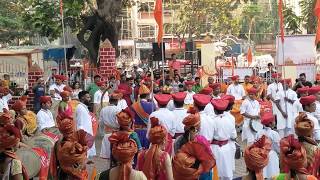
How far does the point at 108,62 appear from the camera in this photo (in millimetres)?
19062

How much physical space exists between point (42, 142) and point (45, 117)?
1.69m

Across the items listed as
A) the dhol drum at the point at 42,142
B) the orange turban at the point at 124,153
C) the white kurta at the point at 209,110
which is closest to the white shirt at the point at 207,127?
the white kurta at the point at 209,110

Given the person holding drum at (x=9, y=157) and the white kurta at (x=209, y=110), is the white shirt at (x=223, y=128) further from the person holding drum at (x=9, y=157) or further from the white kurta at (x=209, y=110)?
the person holding drum at (x=9, y=157)

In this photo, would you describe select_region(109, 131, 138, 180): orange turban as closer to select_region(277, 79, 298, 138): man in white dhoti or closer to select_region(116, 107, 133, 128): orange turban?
select_region(116, 107, 133, 128): orange turban

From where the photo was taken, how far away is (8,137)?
5578mm

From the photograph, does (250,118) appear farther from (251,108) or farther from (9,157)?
(9,157)

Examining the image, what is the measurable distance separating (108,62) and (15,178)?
13.7m

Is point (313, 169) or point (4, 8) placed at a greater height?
point (4, 8)

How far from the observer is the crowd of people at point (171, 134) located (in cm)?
474

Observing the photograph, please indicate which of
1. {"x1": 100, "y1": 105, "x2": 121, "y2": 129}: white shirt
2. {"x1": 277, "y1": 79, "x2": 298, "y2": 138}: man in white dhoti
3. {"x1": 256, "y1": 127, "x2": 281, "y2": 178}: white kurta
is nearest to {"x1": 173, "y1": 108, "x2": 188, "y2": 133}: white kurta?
{"x1": 100, "y1": 105, "x2": 121, "y2": 129}: white shirt

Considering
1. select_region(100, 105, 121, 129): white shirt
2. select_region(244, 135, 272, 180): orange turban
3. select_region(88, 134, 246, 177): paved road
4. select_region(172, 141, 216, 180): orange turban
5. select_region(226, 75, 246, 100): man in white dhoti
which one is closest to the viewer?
select_region(172, 141, 216, 180): orange turban

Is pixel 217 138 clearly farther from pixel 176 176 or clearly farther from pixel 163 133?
pixel 176 176

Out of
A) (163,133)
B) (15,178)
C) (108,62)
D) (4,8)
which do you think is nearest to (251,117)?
(163,133)

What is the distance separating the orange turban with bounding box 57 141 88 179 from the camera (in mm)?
5023
